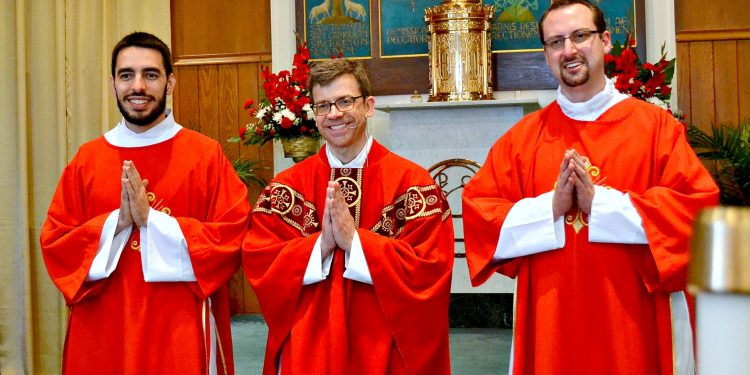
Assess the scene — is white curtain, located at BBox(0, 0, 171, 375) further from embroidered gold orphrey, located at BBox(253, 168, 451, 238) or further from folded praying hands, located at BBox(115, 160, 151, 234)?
embroidered gold orphrey, located at BBox(253, 168, 451, 238)

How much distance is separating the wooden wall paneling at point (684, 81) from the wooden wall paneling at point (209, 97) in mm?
3774

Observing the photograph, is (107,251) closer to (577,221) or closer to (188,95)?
(577,221)

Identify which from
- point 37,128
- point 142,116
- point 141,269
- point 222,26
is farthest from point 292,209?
point 222,26

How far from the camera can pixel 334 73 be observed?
300 cm

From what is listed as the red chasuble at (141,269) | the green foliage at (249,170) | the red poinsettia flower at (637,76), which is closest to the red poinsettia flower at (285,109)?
the green foliage at (249,170)

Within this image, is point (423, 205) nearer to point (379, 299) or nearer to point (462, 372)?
point (379, 299)

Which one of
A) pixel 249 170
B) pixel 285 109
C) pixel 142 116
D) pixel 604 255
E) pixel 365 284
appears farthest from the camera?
pixel 249 170

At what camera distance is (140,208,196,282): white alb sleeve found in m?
3.00

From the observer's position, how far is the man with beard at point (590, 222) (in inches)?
101

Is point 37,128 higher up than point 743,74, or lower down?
lower down

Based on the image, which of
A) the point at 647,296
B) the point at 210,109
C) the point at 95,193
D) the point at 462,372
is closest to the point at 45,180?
the point at 210,109

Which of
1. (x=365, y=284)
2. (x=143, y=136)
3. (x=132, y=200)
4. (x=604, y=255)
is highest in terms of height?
(x=143, y=136)

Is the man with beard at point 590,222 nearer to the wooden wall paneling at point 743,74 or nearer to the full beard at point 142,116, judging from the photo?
the full beard at point 142,116

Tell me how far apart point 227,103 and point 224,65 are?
12.9 inches
